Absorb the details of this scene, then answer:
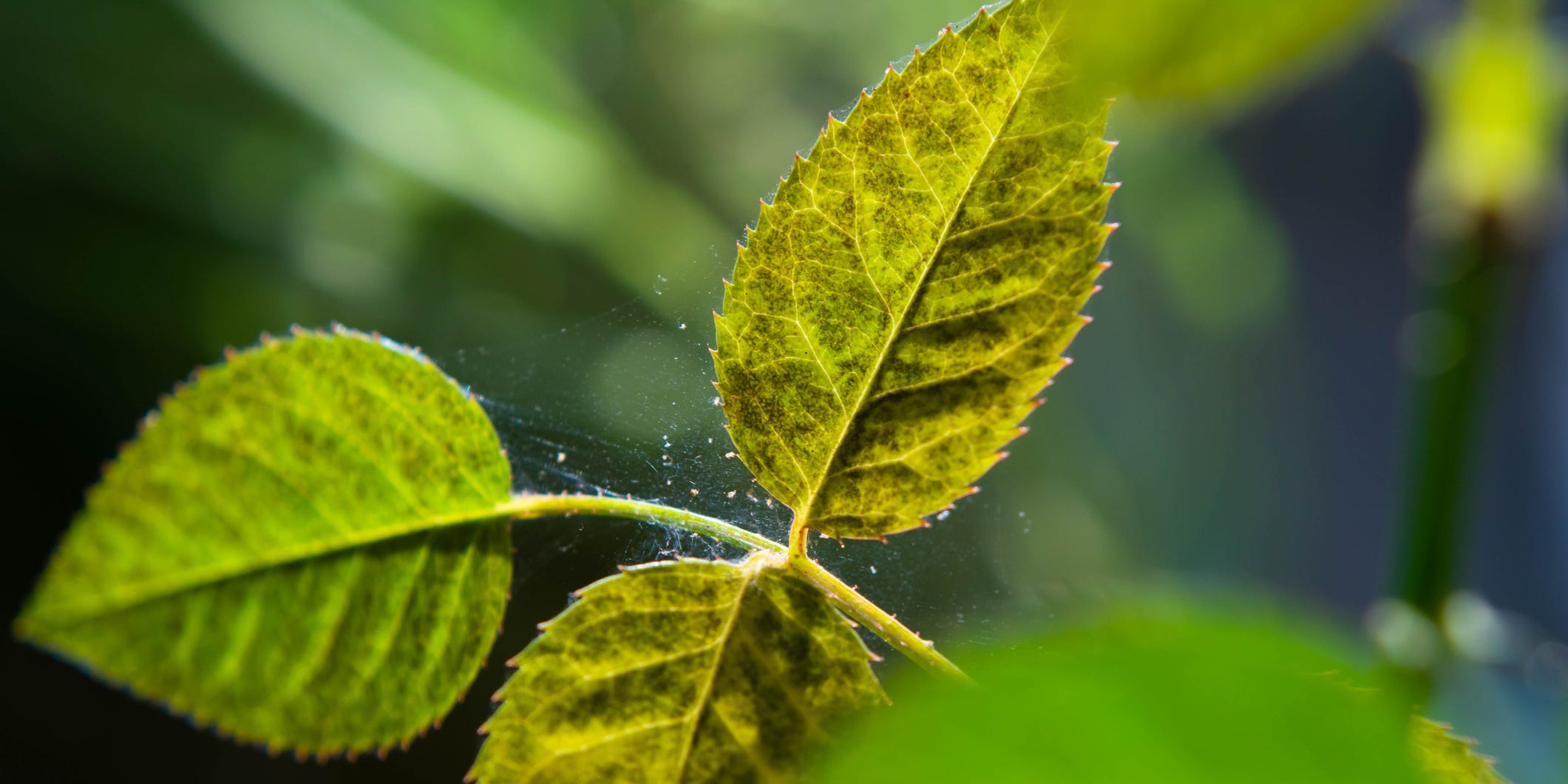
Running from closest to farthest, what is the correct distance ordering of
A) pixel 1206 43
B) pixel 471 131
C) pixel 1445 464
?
pixel 1206 43, pixel 1445 464, pixel 471 131

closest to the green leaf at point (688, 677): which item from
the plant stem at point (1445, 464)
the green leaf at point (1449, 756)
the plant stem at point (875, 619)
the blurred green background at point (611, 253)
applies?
the plant stem at point (875, 619)

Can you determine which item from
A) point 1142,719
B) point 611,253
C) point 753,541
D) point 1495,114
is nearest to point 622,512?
point 753,541

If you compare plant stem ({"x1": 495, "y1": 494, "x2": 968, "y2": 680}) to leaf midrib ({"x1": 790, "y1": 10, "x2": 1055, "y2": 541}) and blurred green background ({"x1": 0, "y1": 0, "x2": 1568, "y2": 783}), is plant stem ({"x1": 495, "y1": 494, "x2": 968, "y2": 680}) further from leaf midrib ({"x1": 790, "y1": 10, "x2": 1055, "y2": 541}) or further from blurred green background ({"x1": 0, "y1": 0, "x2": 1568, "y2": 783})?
blurred green background ({"x1": 0, "y1": 0, "x2": 1568, "y2": 783})

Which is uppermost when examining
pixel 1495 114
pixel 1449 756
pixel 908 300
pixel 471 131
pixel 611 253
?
pixel 471 131

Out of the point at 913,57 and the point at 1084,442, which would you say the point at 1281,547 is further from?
the point at 913,57

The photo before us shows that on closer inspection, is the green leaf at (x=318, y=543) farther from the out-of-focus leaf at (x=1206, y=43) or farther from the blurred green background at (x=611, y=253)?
the blurred green background at (x=611, y=253)

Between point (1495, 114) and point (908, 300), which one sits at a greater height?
point (1495, 114)

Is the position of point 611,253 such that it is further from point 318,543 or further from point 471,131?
point 318,543

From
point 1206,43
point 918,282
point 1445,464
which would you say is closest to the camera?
point 1206,43
